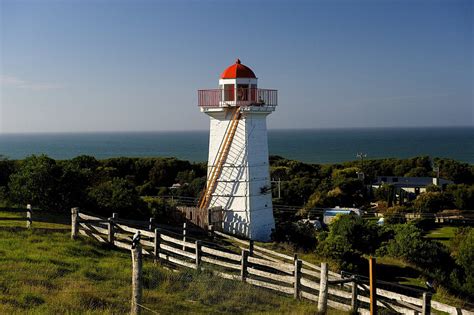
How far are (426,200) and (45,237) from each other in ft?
134

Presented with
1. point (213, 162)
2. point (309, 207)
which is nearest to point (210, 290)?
point (213, 162)

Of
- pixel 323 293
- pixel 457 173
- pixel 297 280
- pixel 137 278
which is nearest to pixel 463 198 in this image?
pixel 457 173

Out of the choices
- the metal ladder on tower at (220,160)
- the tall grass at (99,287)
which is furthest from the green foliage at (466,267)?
the tall grass at (99,287)

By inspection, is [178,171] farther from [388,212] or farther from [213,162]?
[213,162]

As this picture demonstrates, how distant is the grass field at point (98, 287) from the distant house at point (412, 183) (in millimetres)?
50336

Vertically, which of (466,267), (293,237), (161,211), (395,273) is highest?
(161,211)

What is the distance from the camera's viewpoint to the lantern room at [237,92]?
26609 mm

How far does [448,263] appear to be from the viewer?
24609 mm

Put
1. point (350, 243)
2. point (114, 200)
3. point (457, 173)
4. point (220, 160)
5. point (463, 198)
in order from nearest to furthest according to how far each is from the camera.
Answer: point (114, 200)
point (350, 243)
point (220, 160)
point (463, 198)
point (457, 173)

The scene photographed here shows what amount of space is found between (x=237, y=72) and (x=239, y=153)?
145 inches

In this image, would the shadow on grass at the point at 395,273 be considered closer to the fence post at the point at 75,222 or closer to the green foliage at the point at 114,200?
the green foliage at the point at 114,200

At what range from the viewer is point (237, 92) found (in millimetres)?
26688

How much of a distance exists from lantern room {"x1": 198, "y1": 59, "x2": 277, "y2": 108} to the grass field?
12153mm

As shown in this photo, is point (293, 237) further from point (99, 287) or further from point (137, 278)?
point (137, 278)
